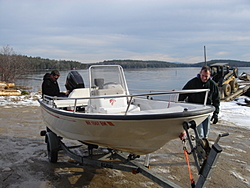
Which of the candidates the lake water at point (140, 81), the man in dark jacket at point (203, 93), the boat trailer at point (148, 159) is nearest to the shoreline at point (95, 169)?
the boat trailer at point (148, 159)

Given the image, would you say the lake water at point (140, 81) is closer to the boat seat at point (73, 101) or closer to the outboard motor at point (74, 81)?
the outboard motor at point (74, 81)

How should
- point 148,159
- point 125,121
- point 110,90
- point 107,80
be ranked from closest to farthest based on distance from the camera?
point 125,121, point 148,159, point 110,90, point 107,80

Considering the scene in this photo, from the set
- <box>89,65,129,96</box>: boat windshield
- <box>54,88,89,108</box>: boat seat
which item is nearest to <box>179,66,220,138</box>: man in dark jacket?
<box>89,65,129,96</box>: boat windshield

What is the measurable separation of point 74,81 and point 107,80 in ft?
4.91

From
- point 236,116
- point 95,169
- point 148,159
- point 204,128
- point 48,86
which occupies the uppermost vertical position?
point 48,86

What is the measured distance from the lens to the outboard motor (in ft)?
20.5

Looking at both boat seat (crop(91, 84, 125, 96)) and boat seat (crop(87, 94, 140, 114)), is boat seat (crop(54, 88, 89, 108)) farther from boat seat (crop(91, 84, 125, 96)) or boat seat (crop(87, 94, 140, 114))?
boat seat (crop(87, 94, 140, 114))

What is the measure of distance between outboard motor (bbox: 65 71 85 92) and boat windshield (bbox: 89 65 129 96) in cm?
126

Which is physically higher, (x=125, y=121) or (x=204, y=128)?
(x=125, y=121)

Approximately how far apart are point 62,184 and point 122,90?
2.16 metres

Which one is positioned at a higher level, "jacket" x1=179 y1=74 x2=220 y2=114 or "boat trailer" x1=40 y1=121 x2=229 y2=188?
"jacket" x1=179 y1=74 x2=220 y2=114

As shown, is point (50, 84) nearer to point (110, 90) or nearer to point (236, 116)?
point (110, 90)

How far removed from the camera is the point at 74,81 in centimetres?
624

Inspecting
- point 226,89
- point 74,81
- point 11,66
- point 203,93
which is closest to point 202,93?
point 203,93
